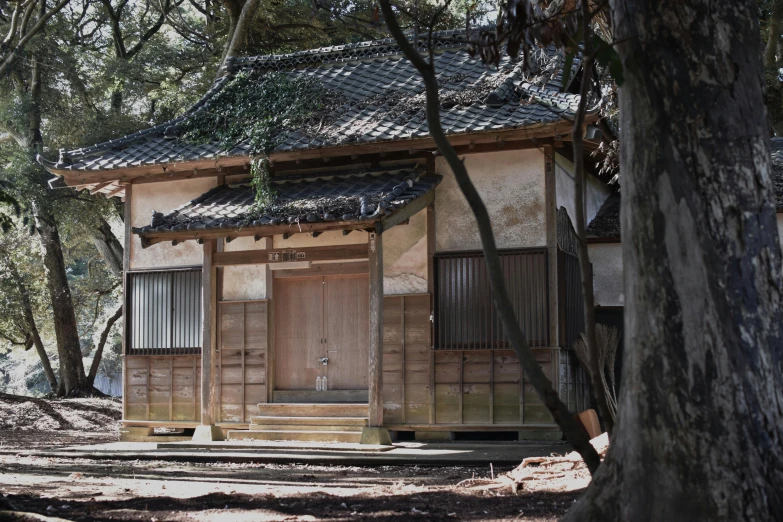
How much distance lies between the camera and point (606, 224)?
13820 mm

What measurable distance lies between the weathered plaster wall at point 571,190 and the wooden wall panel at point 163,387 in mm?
5795

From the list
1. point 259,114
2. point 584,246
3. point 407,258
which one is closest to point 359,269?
point 407,258

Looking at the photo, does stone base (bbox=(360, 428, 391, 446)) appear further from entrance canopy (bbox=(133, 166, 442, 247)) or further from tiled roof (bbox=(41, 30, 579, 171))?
tiled roof (bbox=(41, 30, 579, 171))

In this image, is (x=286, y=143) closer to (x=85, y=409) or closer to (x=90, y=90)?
(x=85, y=409)

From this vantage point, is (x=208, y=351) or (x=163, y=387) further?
(x=163, y=387)

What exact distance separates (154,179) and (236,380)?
3.32 meters

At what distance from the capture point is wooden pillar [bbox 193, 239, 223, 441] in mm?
11977

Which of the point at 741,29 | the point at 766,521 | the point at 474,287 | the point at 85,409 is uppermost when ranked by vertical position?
the point at 741,29

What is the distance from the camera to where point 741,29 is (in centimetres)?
411

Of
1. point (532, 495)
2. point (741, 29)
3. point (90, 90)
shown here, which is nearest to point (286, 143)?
point (532, 495)

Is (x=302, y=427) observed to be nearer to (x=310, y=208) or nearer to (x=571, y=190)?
(x=310, y=208)

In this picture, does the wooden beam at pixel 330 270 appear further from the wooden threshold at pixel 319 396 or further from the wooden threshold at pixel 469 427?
the wooden threshold at pixel 469 427

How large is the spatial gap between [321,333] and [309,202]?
2422 mm

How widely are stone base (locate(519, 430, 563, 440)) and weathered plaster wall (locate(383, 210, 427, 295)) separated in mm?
2322
